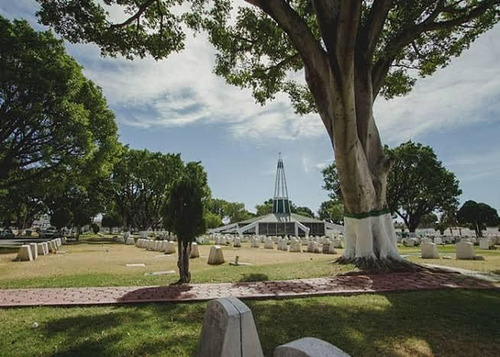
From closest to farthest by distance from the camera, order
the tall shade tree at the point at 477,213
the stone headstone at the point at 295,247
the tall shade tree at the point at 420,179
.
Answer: the stone headstone at the point at 295,247 < the tall shade tree at the point at 420,179 < the tall shade tree at the point at 477,213

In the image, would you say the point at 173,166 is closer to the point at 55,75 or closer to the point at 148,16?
the point at 55,75

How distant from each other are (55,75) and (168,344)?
19756 millimetres

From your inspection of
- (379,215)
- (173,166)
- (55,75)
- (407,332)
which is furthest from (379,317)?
(173,166)

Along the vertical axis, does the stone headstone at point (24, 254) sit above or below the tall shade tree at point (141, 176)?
below

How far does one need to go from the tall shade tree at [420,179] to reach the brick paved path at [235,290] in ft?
102

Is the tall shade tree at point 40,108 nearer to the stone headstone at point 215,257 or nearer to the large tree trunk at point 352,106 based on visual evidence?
the stone headstone at point 215,257

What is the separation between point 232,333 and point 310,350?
878 millimetres

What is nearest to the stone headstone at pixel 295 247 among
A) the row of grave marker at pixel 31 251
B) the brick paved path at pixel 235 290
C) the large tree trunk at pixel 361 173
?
the large tree trunk at pixel 361 173

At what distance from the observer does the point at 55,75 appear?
743 inches

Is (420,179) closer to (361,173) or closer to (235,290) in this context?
(361,173)

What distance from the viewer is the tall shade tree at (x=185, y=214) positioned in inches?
350

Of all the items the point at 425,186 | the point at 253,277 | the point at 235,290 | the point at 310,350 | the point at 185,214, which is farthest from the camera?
the point at 425,186

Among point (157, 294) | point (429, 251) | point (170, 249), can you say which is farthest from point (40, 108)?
point (429, 251)

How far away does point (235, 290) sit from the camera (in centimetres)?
714
